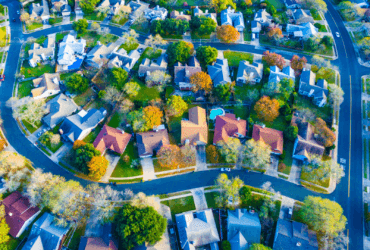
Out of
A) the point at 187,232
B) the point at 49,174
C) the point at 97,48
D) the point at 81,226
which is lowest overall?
the point at 81,226

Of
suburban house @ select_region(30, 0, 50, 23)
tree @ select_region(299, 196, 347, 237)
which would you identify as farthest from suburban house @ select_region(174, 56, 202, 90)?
suburban house @ select_region(30, 0, 50, 23)

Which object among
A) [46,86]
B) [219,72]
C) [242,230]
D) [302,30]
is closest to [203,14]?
[219,72]

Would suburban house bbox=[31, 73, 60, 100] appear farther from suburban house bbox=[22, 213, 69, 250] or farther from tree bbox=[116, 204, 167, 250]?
tree bbox=[116, 204, 167, 250]

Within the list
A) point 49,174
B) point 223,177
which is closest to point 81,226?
point 49,174

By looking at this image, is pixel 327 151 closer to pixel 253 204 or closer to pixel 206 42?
pixel 253 204

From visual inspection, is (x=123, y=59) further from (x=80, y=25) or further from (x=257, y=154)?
(x=257, y=154)

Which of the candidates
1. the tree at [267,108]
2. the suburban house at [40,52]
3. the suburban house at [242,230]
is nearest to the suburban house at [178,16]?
the suburban house at [40,52]
